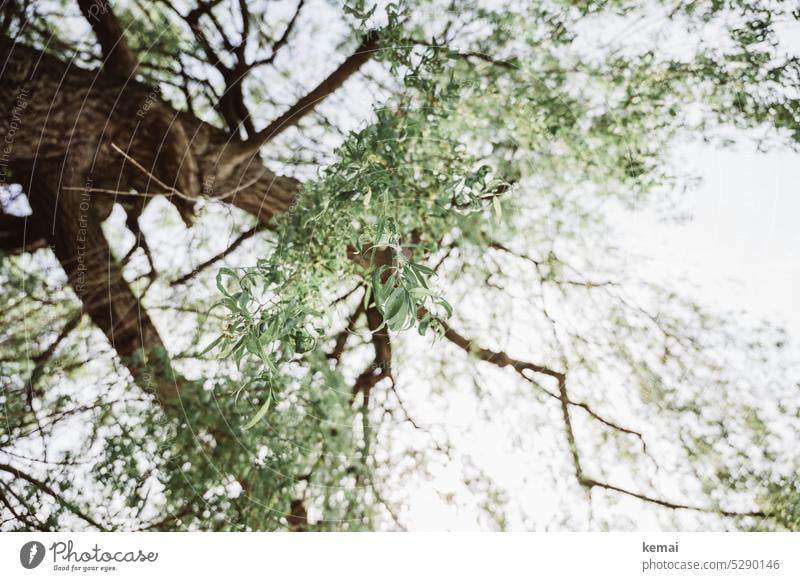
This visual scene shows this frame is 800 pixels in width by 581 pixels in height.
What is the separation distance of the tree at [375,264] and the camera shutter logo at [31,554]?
0.07m

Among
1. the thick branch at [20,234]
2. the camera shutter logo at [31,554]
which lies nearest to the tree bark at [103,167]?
the thick branch at [20,234]

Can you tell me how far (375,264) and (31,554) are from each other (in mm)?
961

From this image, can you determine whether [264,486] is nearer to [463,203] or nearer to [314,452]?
[314,452]

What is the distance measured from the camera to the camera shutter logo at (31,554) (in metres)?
1.08

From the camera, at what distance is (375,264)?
1.18 metres

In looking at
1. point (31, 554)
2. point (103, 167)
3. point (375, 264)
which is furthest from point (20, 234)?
point (375, 264)

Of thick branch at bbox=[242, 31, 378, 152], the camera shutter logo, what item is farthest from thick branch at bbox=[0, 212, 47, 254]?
the camera shutter logo

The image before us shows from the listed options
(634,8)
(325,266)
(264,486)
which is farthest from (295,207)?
Answer: (634,8)

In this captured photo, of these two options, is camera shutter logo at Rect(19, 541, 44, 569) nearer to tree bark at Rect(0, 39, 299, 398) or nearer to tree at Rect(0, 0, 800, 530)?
tree at Rect(0, 0, 800, 530)

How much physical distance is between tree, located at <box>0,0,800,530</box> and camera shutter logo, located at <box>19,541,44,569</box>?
0.07m

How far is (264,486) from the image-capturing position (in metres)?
1.14

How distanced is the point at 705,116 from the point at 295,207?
1042 millimetres

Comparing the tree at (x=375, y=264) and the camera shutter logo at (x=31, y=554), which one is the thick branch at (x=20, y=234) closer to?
the tree at (x=375, y=264)

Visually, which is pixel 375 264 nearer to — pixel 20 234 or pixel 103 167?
pixel 103 167
